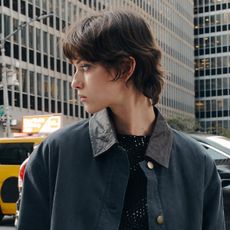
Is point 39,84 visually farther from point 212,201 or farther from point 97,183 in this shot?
point 97,183

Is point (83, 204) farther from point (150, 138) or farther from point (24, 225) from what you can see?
point (150, 138)

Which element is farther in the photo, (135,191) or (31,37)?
Result: (31,37)

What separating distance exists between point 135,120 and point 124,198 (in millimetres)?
264

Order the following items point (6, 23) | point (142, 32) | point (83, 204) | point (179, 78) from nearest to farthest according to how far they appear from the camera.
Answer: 1. point (83, 204)
2. point (142, 32)
3. point (6, 23)
4. point (179, 78)

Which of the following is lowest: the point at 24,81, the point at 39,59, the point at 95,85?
the point at 95,85

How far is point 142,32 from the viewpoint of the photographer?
2.23 metres

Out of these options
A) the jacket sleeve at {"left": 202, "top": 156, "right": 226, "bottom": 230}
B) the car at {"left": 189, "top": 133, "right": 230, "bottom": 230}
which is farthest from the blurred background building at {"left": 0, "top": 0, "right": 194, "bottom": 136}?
the jacket sleeve at {"left": 202, "top": 156, "right": 226, "bottom": 230}

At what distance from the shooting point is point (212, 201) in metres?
2.35

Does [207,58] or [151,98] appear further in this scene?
[207,58]

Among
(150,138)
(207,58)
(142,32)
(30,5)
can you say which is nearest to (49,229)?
(150,138)

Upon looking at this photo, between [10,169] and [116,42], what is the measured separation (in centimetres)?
1053

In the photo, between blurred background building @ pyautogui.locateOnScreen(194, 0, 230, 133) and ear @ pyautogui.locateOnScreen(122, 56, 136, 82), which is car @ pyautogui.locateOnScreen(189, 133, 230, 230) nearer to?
ear @ pyautogui.locateOnScreen(122, 56, 136, 82)

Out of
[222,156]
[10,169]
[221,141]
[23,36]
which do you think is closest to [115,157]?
[222,156]

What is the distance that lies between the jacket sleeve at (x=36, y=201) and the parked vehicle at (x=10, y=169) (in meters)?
10.2
